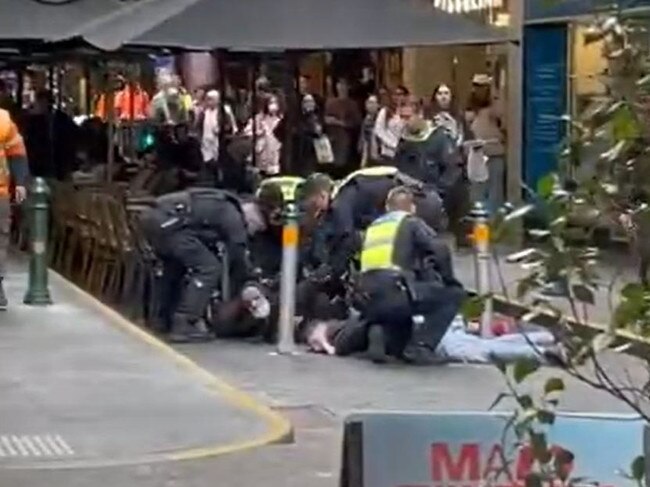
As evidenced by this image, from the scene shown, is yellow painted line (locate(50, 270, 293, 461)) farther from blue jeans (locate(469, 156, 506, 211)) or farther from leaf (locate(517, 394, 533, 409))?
blue jeans (locate(469, 156, 506, 211))

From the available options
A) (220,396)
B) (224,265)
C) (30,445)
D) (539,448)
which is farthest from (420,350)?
(539,448)

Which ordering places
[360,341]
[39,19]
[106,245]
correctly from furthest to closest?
[39,19], [106,245], [360,341]

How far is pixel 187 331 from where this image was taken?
16.0 meters

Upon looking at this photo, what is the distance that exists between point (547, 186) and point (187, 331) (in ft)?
41.1

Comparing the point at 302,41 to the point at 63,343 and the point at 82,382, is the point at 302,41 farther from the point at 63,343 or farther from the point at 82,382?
the point at 82,382

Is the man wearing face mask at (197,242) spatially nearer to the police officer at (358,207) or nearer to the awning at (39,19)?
the police officer at (358,207)

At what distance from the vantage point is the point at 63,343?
14.7m

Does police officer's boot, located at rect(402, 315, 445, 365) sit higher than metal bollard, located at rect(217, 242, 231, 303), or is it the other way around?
metal bollard, located at rect(217, 242, 231, 303)

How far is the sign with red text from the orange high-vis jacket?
36.5ft

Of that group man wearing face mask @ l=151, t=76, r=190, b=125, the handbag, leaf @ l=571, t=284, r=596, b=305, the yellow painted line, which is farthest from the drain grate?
man wearing face mask @ l=151, t=76, r=190, b=125

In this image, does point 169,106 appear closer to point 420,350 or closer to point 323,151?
point 323,151

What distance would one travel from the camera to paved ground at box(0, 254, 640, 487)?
9727 mm

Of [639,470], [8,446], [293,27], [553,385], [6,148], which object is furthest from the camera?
[293,27]

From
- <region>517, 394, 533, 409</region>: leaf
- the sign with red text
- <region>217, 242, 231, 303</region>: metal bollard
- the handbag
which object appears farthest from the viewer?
the handbag
